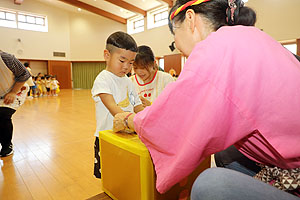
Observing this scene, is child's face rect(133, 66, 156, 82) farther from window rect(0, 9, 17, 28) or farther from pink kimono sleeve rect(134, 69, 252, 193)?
window rect(0, 9, 17, 28)

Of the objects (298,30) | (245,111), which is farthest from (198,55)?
(298,30)

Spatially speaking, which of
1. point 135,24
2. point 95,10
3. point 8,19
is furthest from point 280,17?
point 8,19

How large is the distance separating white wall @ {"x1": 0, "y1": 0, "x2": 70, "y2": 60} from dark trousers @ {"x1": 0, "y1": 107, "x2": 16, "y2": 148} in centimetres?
1157

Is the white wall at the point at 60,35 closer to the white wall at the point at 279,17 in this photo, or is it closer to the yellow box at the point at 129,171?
the white wall at the point at 279,17

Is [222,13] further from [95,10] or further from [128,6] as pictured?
[95,10]

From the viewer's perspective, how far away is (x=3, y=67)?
1.79 meters

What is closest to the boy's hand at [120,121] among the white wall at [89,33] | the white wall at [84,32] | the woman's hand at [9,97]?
the woman's hand at [9,97]

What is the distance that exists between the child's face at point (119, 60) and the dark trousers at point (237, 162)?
828 mm

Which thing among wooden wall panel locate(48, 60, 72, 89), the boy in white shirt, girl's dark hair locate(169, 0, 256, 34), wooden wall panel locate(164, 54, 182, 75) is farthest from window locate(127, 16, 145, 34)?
girl's dark hair locate(169, 0, 256, 34)

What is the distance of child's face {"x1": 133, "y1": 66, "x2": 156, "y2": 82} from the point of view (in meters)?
1.84

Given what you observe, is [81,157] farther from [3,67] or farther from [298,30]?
[298,30]

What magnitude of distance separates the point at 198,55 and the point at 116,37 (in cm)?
89

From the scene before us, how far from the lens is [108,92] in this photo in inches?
49.3

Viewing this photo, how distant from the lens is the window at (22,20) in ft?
36.3
